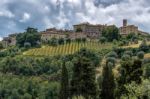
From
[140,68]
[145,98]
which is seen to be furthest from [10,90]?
[145,98]

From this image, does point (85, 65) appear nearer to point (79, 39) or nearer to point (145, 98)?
point (145, 98)

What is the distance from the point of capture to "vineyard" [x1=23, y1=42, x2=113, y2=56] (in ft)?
499

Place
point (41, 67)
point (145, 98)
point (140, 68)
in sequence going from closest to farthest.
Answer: point (145, 98), point (140, 68), point (41, 67)

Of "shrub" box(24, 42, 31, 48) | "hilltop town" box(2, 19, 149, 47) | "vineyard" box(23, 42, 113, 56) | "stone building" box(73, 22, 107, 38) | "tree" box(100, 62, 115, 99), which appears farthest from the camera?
"stone building" box(73, 22, 107, 38)

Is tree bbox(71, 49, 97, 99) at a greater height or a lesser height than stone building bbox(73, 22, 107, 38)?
lesser

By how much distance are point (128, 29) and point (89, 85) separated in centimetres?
13836

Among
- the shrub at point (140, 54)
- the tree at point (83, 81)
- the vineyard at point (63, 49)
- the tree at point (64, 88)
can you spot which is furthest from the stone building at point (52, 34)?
the tree at point (83, 81)

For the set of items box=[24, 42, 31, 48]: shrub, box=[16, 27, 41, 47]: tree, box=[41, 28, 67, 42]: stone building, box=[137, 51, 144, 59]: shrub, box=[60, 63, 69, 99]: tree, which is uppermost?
box=[41, 28, 67, 42]: stone building

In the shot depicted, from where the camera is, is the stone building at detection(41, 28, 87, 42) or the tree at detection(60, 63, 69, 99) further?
the stone building at detection(41, 28, 87, 42)

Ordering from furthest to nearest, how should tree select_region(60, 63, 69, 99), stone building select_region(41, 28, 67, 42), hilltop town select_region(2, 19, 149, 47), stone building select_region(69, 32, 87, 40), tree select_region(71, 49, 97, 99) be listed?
stone building select_region(41, 28, 67, 42) < hilltop town select_region(2, 19, 149, 47) < stone building select_region(69, 32, 87, 40) < tree select_region(60, 63, 69, 99) < tree select_region(71, 49, 97, 99)

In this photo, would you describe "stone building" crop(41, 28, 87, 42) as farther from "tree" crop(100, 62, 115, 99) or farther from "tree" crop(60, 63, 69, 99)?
"tree" crop(100, 62, 115, 99)

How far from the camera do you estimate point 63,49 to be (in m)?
157

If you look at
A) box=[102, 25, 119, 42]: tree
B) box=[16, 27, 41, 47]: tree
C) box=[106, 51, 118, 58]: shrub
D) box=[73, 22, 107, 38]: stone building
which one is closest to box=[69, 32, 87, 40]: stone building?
box=[73, 22, 107, 38]: stone building

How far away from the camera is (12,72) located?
13650cm
